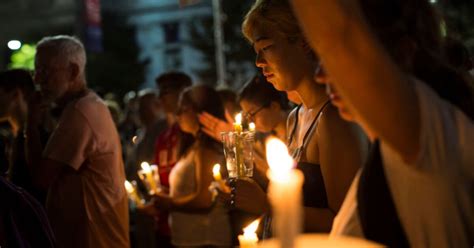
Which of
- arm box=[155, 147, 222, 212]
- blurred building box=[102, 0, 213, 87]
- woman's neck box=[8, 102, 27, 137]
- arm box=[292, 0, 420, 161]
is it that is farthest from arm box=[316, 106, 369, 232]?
blurred building box=[102, 0, 213, 87]

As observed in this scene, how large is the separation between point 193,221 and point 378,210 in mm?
4704

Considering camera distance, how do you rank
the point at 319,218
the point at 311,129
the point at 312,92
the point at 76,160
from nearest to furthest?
1. the point at 319,218
2. the point at 311,129
3. the point at 312,92
4. the point at 76,160

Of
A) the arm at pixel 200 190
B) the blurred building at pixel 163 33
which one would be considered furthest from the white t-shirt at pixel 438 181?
the blurred building at pixel 163 33

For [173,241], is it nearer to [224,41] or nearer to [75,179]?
[75,179]

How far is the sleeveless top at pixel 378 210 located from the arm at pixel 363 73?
0.15m

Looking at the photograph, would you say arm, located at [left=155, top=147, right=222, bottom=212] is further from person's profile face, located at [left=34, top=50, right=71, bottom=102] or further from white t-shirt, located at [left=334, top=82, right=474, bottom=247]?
white t-shirt, located at [left=334, top=82, right=474, bottom=247]

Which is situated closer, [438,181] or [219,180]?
[438,181]

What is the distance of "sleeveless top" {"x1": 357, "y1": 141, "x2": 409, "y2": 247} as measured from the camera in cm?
153

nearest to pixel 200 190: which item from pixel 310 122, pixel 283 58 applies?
pixel 310 122

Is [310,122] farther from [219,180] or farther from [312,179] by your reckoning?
[219,180]

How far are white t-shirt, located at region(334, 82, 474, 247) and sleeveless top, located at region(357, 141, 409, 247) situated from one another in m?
0.01

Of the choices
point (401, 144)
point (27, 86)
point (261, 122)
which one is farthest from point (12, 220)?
point (261, 122)

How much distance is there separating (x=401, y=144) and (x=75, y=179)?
3209 mm

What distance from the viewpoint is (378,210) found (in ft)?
5.03
